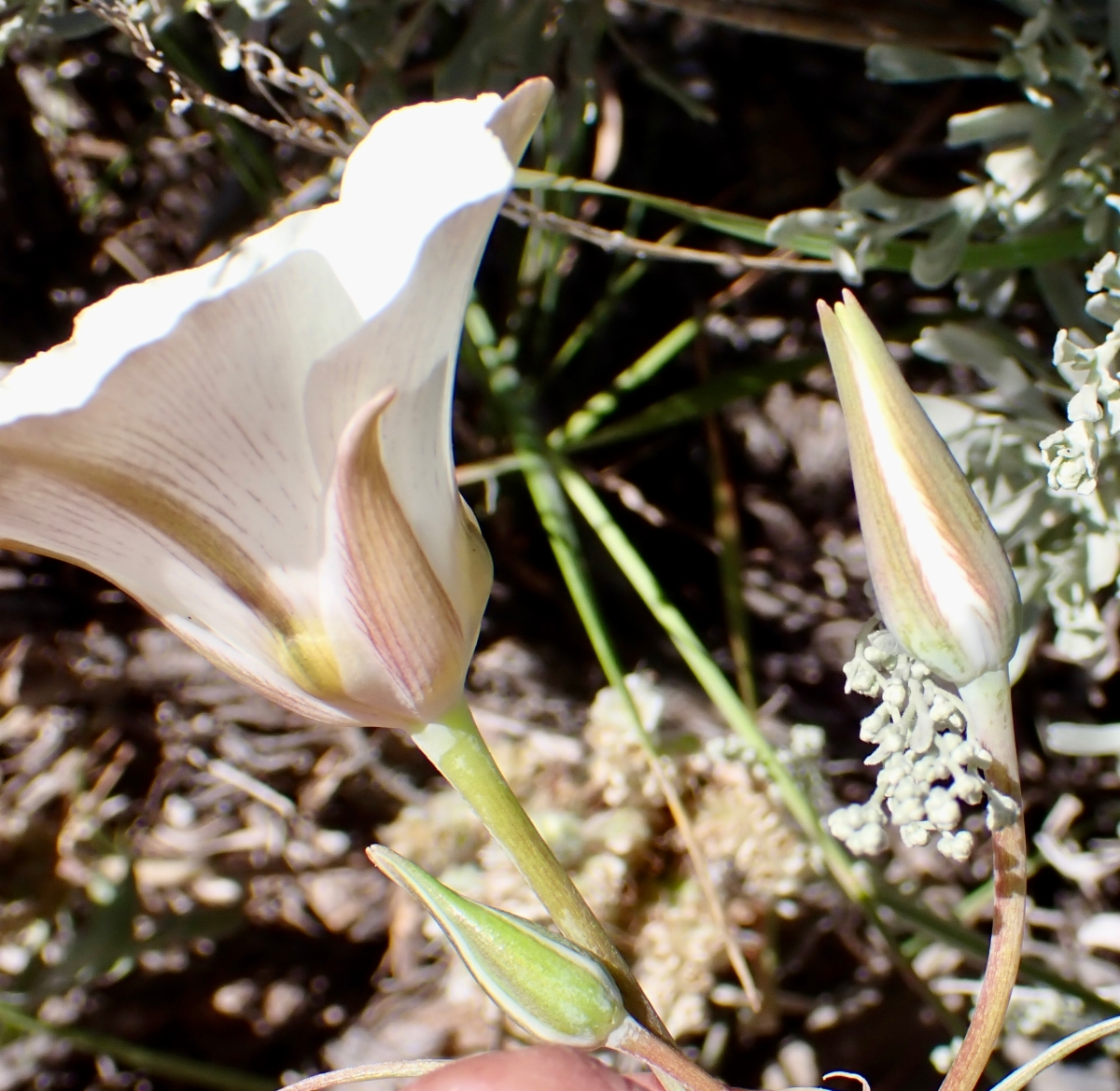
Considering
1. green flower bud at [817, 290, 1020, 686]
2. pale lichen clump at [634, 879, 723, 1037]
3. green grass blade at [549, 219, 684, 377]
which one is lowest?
pale lichen clump at [634, 879, 723, 1037]

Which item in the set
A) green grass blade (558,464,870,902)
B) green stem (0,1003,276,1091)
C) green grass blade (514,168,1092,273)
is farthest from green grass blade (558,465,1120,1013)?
green stem (0,1003,276,1091)

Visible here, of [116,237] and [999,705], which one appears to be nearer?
[999,705]

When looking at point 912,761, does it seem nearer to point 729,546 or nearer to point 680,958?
point 680,958

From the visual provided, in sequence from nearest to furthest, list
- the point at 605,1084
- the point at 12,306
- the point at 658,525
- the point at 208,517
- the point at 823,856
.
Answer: the point at 208,517 < the point at 605,1084 < the point at 823,856 < the point at 12,306 < the point at 658,525

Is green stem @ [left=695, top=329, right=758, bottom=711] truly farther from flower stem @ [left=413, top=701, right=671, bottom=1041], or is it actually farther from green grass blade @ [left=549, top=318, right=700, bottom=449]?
flower stem @ [left=413, top=701, right=671, bottom=1041]

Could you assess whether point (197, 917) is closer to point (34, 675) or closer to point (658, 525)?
point (34, 675)

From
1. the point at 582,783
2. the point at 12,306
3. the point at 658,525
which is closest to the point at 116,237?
the point at 12,306

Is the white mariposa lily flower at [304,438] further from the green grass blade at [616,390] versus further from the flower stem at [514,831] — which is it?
the green grass blade at [616,390]
